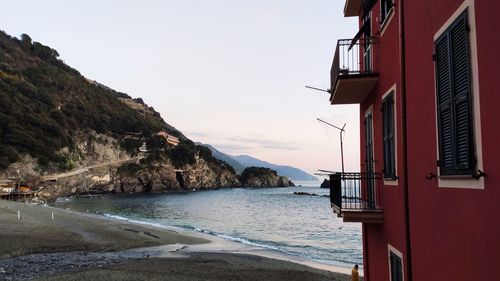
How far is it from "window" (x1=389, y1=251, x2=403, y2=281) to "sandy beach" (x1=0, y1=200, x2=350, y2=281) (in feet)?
39.4

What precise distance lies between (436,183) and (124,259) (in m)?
21.0

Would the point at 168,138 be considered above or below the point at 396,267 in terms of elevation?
above

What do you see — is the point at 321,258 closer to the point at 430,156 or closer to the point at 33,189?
the point at 430,156

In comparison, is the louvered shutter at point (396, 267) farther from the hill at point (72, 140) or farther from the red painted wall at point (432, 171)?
the hill at point (72, 140)

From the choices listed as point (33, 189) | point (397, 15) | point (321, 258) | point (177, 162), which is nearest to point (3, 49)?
point (177, 162)

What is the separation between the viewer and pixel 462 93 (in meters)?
4.48

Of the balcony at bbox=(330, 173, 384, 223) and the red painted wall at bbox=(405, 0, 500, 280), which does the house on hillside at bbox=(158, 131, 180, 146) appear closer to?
the balcony at bbox=(330, 173, 384, 223)

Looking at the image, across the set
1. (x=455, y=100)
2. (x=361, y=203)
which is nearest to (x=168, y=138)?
(x=361, y=203)

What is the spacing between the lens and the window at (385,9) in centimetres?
822

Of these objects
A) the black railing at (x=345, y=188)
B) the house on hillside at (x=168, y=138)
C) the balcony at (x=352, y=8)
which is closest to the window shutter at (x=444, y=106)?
the black railing at (x=345, y=188)

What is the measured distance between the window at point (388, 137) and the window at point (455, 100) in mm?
2892

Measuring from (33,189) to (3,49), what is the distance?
3563 inches

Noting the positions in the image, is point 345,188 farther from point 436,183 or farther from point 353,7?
point 353,7

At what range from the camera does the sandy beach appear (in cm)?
1867
